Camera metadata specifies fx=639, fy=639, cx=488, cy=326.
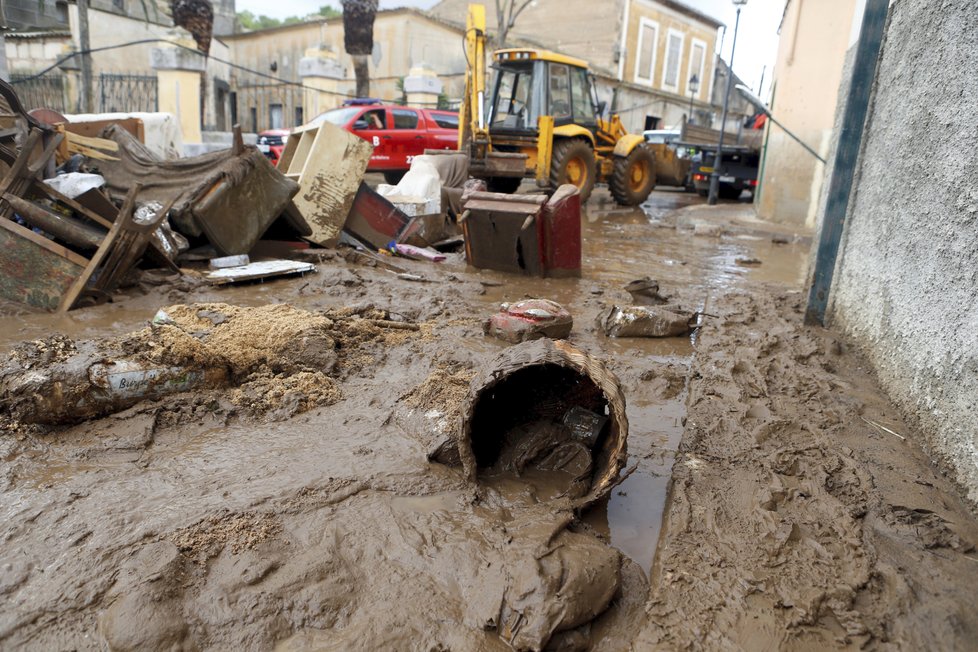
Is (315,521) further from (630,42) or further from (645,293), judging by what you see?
(630,42)

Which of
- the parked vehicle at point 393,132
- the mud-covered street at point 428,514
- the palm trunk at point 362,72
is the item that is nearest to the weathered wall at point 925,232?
the mud-covered street at point 428,514

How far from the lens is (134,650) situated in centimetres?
162

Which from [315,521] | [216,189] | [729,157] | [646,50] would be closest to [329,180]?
[216,189]

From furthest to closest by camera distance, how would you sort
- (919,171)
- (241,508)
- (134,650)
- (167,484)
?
(919,171)
(167,484)
(241,508)
(134,650)

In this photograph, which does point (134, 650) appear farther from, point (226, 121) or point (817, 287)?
point (226, 121)

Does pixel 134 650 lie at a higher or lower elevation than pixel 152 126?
lower

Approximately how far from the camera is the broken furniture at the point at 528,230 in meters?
5.77

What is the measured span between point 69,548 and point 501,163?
9.15m

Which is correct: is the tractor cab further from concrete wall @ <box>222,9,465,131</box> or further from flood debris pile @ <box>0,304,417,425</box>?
concrete wall @ <box>222,9,465,131</box>

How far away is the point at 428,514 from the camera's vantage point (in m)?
2.31

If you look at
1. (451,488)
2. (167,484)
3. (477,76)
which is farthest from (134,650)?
(477,76)

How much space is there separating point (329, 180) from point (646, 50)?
86.7 feet

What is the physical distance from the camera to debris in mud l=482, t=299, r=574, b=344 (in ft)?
13.5

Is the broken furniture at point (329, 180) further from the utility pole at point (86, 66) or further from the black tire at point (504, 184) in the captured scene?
the utility pole at point (86, 66)
